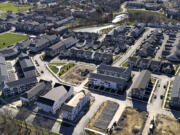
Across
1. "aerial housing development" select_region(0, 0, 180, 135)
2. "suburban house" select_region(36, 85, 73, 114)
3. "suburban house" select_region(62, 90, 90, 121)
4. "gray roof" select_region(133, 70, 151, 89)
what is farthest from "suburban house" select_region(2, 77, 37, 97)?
"gray roof" select_region(133, 70, 151, 89)

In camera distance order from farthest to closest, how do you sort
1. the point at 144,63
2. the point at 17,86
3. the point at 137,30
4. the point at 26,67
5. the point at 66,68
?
the point at 137,30 < the point at 66,68 < the point at 144,63 < the point at 26,67 < the point at 17,86

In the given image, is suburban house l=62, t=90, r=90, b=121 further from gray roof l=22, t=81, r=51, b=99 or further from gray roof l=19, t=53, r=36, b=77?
gray roof l=19, t=53, r=36, b=77

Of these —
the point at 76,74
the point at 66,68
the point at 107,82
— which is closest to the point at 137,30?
the point at 66,68

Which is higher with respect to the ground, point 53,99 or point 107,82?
point 53,99

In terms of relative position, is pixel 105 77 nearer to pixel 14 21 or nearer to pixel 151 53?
pixel 151 53

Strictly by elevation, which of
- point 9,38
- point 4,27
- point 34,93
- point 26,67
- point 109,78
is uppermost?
point 4,27

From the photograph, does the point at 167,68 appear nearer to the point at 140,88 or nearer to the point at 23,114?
the point at 140,88
